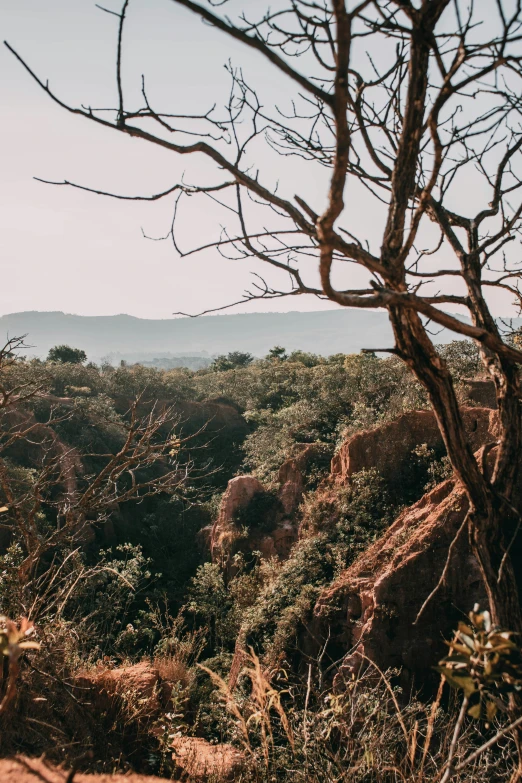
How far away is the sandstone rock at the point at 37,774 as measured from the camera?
5.74 ft

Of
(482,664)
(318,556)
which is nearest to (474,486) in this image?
(482,664)

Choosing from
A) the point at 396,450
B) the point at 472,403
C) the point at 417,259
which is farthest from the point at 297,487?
the point at 417,259

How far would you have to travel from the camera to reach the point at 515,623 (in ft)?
7.25

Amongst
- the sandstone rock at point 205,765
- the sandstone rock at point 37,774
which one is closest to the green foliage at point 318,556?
the sandstone rock at point 205,765

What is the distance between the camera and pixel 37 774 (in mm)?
1777

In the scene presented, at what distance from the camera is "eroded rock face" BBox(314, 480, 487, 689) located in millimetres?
5938

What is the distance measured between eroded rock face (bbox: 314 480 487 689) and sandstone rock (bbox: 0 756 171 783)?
4178mm

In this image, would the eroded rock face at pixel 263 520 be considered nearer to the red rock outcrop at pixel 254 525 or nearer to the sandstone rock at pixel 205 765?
the red rock outcrop at pixel 254 525

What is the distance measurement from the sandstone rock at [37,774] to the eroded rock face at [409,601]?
4178mm

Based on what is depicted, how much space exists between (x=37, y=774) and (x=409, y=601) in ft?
17.0

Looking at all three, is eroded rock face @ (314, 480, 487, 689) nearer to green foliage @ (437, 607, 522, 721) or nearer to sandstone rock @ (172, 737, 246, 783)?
sandstone rock @ (172, 737, 246, 783)

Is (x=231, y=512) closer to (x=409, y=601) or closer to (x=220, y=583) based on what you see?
(x=220, y=583)

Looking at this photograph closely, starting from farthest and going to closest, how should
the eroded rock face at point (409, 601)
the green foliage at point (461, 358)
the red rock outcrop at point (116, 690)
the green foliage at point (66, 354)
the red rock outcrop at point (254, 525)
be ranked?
the green foliage at point (66, 354) < the green foliage at point (461, 358) < the red rock outcrop at point (254, 525) < the eroded rock face at point (409, 601) < the red rock outcrop at point (116, 690)

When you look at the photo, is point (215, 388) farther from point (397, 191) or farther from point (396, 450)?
point (397, 191)
